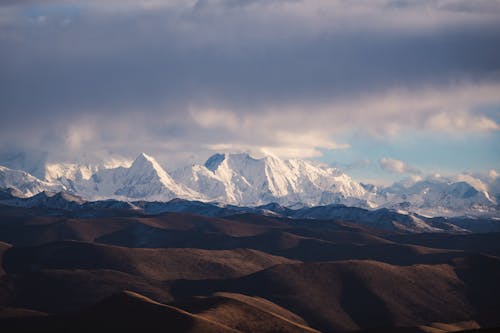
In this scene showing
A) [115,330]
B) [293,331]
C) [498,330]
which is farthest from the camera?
[293,331]

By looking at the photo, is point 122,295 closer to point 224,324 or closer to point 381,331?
point 224,324

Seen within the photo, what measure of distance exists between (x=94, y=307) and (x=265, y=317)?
130 feet

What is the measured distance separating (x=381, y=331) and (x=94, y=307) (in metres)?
64.9

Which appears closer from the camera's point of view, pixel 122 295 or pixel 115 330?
pixel 115 330

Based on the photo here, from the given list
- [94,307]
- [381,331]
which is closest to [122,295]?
[94,307]

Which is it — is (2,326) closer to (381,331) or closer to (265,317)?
(265,317)

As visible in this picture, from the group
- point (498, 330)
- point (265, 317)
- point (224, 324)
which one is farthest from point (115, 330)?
point (498, 330)

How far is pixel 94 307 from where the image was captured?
18588 centimetres

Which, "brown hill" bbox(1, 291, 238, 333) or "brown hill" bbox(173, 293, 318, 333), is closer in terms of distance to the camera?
"brown hill" bbox(1, 291, 238, 333)

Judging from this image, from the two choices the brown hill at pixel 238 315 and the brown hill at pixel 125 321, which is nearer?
the brown hill at pixel 125 321

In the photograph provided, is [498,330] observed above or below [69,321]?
above

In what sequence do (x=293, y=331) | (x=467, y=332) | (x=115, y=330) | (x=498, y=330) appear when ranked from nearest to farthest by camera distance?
(x=498, y=330)
(x=467, y=332)
(x=115, y=330)
(x=293, y=331)

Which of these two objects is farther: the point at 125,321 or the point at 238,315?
the point at 238,315

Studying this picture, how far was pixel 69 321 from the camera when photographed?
176875mm
